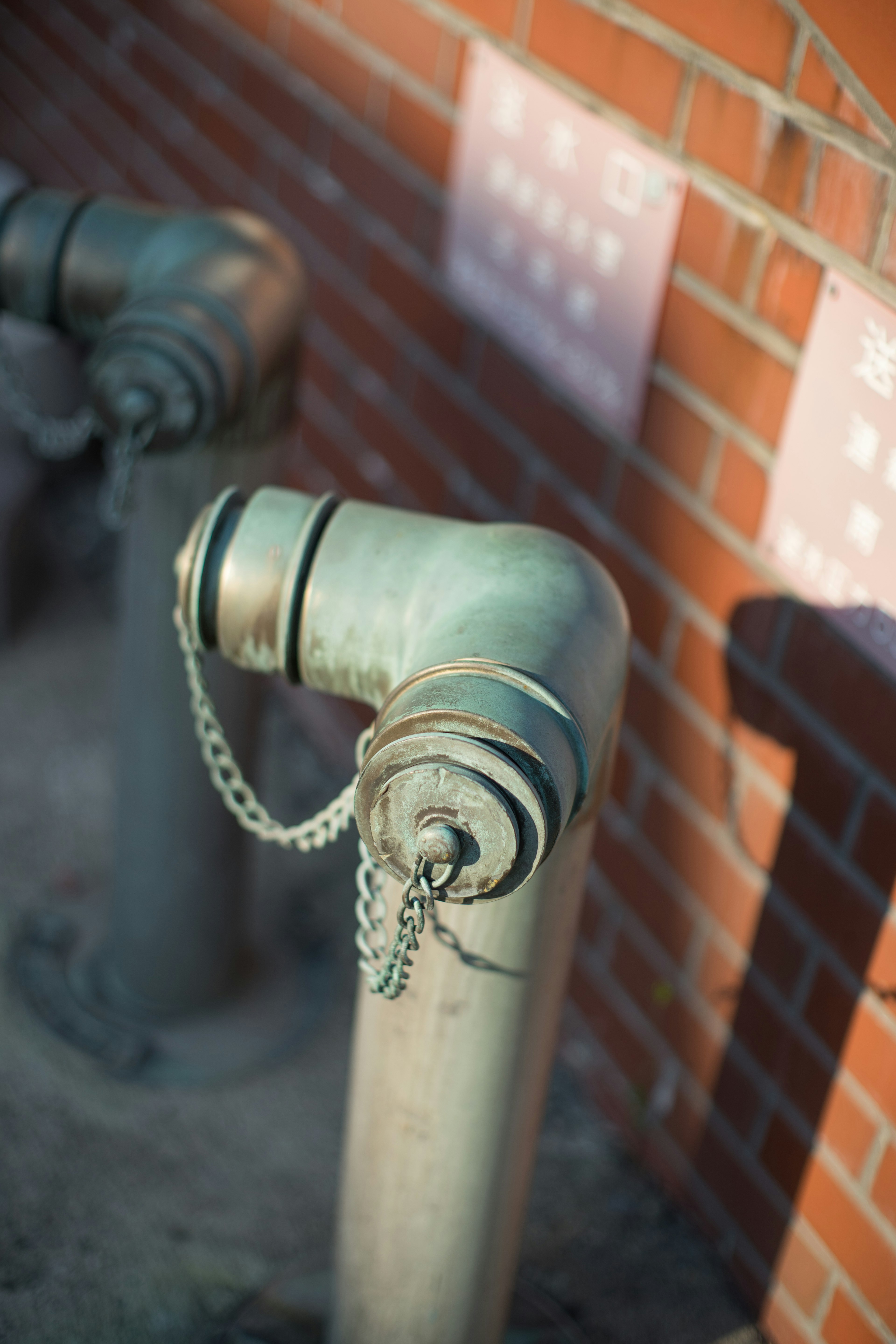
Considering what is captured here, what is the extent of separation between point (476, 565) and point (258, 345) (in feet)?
1.84

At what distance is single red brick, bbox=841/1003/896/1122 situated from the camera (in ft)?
4.64

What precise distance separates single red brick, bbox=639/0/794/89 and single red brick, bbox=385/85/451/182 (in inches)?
20.1

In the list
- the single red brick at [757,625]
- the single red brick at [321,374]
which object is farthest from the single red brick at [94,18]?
the single red brick at [757,625]

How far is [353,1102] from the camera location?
1311 millimetres

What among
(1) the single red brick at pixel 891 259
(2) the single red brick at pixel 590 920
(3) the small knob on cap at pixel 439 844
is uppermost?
(1) the single red brick at pixel 891 259

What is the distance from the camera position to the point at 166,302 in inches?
55.8

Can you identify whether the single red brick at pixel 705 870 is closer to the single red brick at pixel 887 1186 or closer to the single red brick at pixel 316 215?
the single red brick at pixel 887 1186

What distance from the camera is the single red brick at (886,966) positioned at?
1.38 metres

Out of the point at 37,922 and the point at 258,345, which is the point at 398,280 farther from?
the point at 37,922

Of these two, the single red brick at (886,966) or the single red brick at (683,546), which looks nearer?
the single red brick at (886,966)

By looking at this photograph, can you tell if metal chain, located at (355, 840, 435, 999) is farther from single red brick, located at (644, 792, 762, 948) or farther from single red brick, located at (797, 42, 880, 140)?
single red brick, located at (797, 42, 880, 140)

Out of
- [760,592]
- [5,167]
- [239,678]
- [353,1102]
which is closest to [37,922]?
[239,678]

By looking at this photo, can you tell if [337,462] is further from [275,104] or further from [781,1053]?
[781,1053]

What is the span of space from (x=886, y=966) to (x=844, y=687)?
294 millimetres
